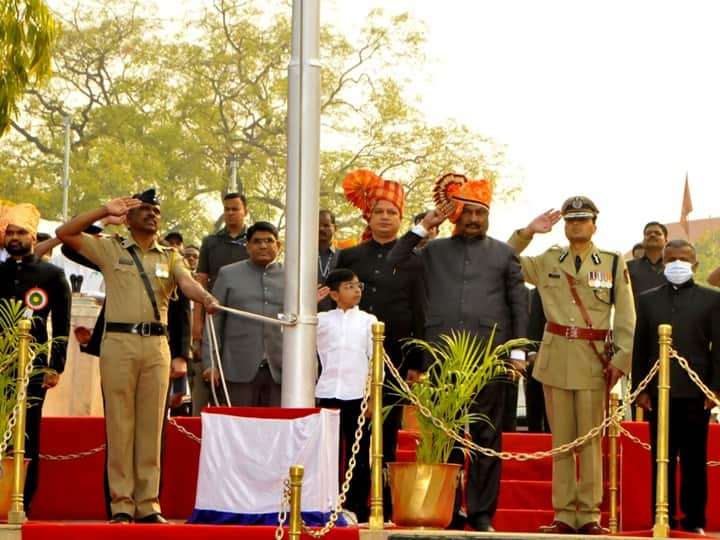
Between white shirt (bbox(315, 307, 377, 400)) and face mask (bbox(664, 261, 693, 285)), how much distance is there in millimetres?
2036

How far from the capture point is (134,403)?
10.1 meters

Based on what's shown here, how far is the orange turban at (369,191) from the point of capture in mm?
10719

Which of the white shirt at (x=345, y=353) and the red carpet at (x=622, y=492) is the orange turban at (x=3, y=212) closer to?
the white shirt at (x=345, y=353)

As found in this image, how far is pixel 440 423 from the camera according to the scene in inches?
381

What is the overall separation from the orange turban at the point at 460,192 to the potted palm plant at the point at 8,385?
8.44 ft

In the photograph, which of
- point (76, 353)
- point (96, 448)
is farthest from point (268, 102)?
point (96, 448)

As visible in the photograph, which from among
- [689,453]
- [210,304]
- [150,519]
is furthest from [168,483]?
[689,453]

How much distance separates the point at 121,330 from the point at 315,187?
148cm

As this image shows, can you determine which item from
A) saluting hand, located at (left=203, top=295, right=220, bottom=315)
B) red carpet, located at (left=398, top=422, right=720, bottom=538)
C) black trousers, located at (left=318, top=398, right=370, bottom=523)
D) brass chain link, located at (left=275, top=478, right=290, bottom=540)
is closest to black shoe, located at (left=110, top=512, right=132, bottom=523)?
brass chain link, located at (left=275, top=478, right=290, bottom=540)

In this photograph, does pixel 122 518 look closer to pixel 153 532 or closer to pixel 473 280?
pixel 153 532

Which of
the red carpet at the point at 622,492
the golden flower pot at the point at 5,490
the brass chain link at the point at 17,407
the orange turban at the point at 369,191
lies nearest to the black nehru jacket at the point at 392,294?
the orange turban at the point at 369,191

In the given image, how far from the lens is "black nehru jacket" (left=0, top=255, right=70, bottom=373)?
429 inches

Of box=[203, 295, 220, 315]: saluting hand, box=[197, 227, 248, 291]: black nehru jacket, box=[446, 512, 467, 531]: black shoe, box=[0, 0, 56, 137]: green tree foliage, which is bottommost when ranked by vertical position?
box=[446, 512, 467, 531]: black shoe

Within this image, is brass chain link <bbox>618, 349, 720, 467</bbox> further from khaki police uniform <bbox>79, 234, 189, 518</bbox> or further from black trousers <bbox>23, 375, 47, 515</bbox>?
black trousers <bbox>23, 375, 47, 515</bbox>
